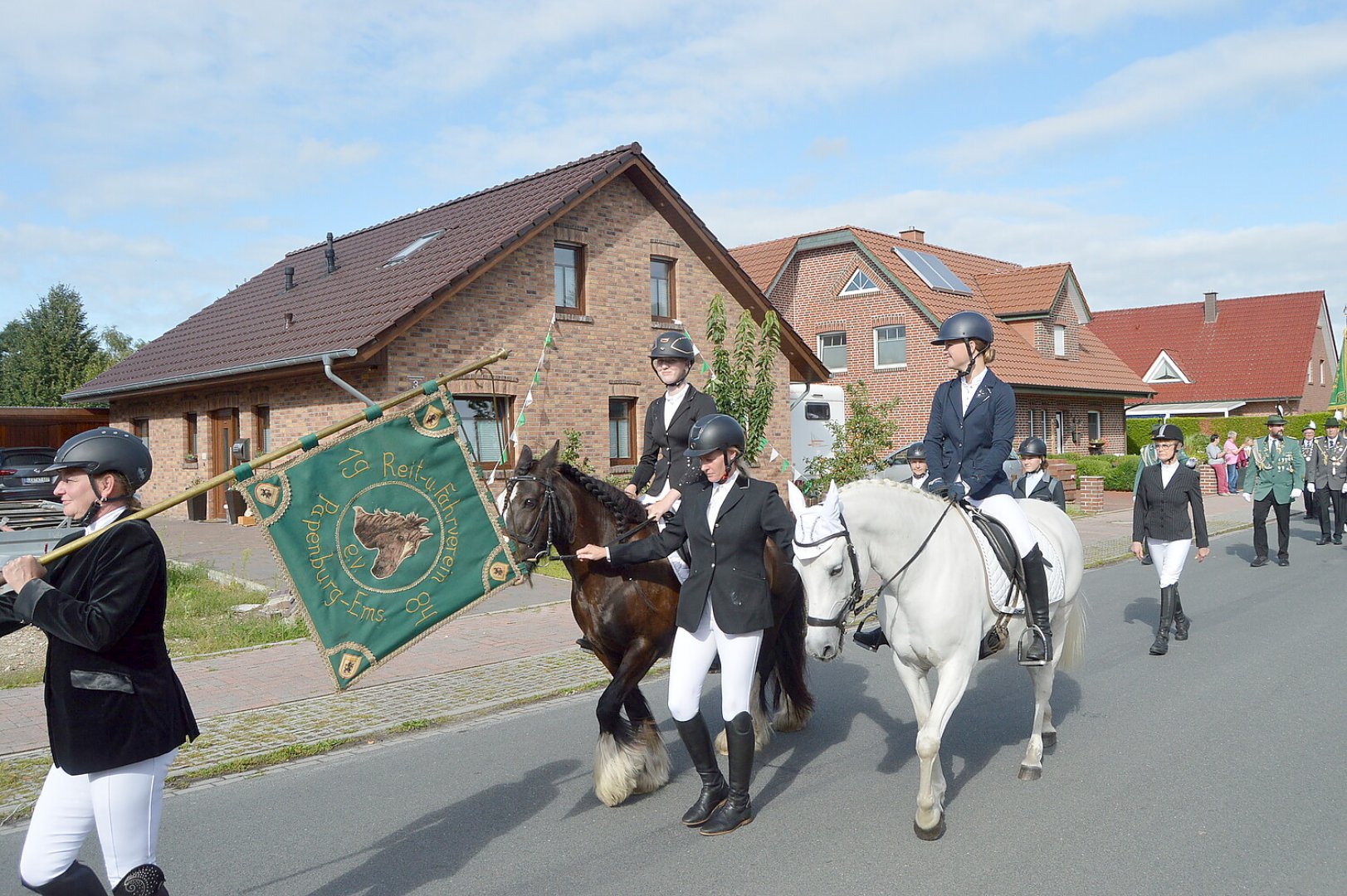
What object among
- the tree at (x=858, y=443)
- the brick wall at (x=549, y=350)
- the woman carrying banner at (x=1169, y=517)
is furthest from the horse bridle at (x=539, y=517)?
the tree at (x=858, y=443)

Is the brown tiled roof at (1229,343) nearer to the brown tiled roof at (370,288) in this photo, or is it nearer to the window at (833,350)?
the window at (833,350)

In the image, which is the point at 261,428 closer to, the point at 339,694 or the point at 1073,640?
the point at 339,694

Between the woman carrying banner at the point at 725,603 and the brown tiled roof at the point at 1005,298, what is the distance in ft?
Result: 91.6

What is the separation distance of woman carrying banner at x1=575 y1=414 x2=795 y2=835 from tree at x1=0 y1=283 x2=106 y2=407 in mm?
50493

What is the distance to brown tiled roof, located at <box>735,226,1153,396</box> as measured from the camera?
33.1 m

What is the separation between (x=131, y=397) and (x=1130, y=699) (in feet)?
79.9

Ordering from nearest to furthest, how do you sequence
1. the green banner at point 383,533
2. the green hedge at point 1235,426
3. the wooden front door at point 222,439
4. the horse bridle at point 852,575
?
the green banner at point 383,533 < the horse bridle at point 852,575 < the wooden front door at point 222,439 < the green hedge at point 1235,426

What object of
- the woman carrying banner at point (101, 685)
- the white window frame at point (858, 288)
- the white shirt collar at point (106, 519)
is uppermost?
the white window frame at point (858, 288)

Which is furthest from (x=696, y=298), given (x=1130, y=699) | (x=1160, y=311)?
(x=1160, y=311)

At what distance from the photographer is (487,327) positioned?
19.1m

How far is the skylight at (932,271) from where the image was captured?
111 ft

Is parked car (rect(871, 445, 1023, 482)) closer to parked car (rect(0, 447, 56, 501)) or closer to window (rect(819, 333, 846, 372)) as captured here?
window (rect(819, 333, 846, 372))

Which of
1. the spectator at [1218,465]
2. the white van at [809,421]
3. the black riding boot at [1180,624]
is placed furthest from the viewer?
the spectator at [1218,465]

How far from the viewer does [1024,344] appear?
115 feet
